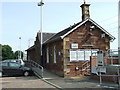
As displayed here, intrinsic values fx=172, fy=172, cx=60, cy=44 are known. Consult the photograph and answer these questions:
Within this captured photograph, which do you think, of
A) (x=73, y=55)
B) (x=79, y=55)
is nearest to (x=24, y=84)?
(x=73, y=55)

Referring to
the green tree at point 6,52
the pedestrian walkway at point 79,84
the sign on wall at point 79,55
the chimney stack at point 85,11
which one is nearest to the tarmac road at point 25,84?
the pedestrian walkway at point 79,84

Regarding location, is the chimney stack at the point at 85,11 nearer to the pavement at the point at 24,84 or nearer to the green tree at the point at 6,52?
the pavement at the point at 24,84

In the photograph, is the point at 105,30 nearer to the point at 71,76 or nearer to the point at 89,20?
the point at 89,20

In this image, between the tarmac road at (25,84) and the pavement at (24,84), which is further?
the tarmac road at (25,84)

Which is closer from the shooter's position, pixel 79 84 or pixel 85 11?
pixel 79 84

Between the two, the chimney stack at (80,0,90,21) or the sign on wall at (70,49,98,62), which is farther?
the chimney stack at (80,0,90,21)

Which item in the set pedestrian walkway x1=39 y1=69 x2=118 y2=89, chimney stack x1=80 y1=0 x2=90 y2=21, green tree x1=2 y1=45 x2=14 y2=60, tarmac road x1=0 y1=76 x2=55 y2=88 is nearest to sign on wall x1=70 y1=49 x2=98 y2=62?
pedestrian walkway x1=39 y1=69 x2=118 y2=89

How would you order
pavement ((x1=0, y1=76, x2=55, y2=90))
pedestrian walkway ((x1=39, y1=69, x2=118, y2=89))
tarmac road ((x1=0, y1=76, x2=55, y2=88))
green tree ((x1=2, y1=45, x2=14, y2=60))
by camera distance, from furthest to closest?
green tree ((x1=2, y1=45, x2=14, y2=60)), tarmac road ((x1=0, y1=76, x2=55, y2=88)), pavement ((x1=0, y1=76, x2=55, y2=90)), pedestrian walkway ((x1=39, y1=69, x2=118, y2=89))

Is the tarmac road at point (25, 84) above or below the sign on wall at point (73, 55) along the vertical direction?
below

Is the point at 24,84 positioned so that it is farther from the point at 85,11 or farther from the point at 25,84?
the point at 85,11

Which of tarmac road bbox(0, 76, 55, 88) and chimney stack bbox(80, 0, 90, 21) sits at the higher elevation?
chimney stack bbox(80, 0, 90, 21)

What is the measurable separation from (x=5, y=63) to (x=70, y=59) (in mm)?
6641

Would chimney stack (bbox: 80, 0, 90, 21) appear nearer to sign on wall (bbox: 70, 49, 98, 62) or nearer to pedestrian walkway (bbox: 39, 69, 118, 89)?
sign on wall (bbox: 70, 49, 98, 62)

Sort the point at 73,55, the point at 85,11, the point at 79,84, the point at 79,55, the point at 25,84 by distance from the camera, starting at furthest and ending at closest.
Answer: the point at 85,11
the point at 79,55
the point at 73,55
the point at 25,84
the point at 79,84
